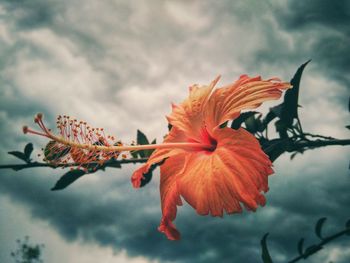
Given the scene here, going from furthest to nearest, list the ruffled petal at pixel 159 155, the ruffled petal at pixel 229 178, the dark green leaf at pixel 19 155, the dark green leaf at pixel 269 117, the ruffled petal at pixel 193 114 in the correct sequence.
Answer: the dark green leaf at pixel 19 155 < the dark green leaf at pixel 269 117 < the ruffled petal at pixel 193 114 < the ruffled petal at pixel 159 155 < the ruffled petal at pixel 229 178

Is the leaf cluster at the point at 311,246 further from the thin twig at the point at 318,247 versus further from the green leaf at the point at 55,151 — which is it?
the green leaf at the point at 55,151

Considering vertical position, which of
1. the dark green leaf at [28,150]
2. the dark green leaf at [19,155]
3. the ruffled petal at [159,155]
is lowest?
the ruffled petal at [159,155]

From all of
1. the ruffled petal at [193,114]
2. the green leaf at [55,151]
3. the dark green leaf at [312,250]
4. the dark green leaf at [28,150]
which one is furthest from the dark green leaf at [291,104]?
the dark green leaf at [28,150]

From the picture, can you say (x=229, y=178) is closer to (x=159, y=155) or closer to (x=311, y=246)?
(x=159, y=155)

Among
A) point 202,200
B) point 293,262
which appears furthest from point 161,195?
point 293,262

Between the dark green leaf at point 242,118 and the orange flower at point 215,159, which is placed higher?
the dark green leaf at point 242,118

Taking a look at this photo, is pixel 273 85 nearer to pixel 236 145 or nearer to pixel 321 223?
pixel 236 145

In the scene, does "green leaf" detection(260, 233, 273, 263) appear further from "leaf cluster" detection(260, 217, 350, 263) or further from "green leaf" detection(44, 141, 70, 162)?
"green leaf" detection(44, 141, 70, 162)

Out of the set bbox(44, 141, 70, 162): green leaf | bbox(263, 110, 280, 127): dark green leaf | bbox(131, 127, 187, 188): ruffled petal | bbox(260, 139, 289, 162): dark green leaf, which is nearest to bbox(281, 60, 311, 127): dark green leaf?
bbox(260, 139, 289, 162): dark green leaf
